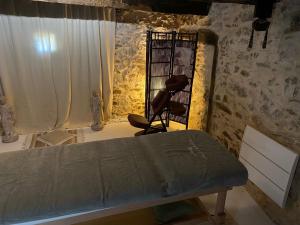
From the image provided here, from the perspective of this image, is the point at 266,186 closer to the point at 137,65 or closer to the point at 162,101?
the point at 162,101

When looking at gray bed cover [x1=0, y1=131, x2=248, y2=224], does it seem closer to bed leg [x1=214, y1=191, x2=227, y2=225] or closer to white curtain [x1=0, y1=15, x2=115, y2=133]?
bed leg [x1=214, y1=191, x2=227, y2=225]

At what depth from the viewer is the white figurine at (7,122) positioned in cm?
316

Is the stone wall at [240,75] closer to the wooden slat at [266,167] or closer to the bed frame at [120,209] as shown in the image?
the wooden slat at [266,167]

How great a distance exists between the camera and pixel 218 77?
123 inches

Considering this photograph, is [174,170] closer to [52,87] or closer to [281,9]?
[281,9]

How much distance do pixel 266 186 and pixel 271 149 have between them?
382 millimetres

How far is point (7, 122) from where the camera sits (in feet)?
10.6

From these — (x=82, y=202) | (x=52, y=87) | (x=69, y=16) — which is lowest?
(x=82, y=202)

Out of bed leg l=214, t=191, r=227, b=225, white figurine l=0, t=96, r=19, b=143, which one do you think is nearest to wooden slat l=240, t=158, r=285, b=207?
bed leg l=214, t=191, r=227, b=225

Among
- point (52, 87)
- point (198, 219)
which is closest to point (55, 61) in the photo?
point (52, 87)

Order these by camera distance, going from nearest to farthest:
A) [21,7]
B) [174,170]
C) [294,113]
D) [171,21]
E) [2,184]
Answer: [2,184] < [174,170] < [294,113] < [21,7] < [171,21]

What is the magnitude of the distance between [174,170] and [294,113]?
1.19m

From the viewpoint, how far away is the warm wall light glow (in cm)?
319

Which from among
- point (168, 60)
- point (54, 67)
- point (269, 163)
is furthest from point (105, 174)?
point (168, 60)
